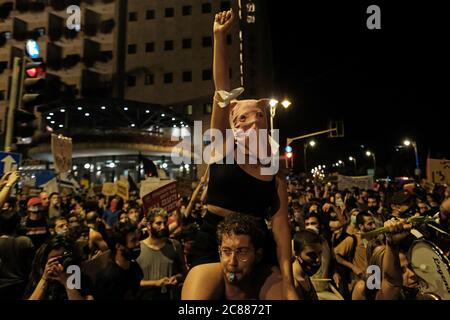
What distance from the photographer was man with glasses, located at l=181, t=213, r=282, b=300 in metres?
1.99

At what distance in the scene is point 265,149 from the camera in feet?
7.94

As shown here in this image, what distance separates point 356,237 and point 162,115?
33081mm

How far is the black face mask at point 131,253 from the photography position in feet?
15.8

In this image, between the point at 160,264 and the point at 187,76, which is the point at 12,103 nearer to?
the point at 160,264

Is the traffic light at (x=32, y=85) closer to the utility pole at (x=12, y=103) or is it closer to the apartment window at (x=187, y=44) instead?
the utility pole at (x=12, y=103)

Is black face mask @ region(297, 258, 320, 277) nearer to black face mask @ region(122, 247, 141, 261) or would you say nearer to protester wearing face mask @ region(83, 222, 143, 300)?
protester wearing face mask @ region(83, 222, 143, 300)

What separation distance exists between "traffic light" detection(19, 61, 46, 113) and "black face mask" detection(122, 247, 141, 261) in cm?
431

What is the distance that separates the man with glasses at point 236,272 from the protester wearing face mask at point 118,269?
2394 millimetres

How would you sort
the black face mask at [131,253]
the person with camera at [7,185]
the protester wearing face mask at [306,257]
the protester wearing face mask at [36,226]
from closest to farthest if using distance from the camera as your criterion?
the protester wearing face mask at [306,257] → the person with camera at [7,185] → the black face mask at [131,253] → the protester wearing face mask at [36,226]

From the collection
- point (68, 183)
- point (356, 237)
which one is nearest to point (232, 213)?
point (356, 237)

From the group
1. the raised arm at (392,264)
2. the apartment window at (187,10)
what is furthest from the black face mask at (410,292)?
the apartment window at (187,10)

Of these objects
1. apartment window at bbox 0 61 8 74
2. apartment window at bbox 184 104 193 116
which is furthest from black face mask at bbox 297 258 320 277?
apartment window at bbox 0 61 8 74

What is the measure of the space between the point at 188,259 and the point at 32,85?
20.8 ft

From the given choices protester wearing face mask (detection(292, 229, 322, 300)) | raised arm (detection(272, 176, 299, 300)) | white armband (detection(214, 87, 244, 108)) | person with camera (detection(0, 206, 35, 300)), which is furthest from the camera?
person with camera (detection(0, 206, 35, 300))
